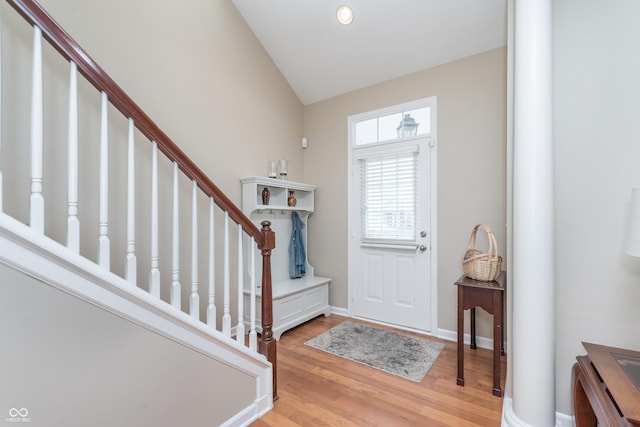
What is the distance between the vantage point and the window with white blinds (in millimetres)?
3139

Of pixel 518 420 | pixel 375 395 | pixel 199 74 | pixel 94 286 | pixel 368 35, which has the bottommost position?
pixel 375 395

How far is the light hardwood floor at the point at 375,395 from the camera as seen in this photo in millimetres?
1757

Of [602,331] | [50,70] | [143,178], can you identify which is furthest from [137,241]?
[602,331]

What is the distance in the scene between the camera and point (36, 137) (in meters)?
0.98

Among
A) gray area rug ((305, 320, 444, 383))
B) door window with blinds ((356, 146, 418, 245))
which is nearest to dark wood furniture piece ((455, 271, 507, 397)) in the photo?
Result: gray area rug ((305, 320, 444, 383))

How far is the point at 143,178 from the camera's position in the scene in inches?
88.9

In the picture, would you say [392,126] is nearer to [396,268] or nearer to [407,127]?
[407,127]

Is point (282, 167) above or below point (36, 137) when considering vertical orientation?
above

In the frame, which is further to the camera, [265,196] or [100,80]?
[265,196]

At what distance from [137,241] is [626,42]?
319 cm

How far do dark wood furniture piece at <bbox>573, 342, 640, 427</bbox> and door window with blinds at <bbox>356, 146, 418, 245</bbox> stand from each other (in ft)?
6.02

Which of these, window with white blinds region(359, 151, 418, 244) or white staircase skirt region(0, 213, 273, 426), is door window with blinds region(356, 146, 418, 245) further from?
white staircase skirt region(0, 213, 273, 426)

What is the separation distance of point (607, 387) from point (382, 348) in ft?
5.80

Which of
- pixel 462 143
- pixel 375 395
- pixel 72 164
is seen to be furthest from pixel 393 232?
pixel 72 164
